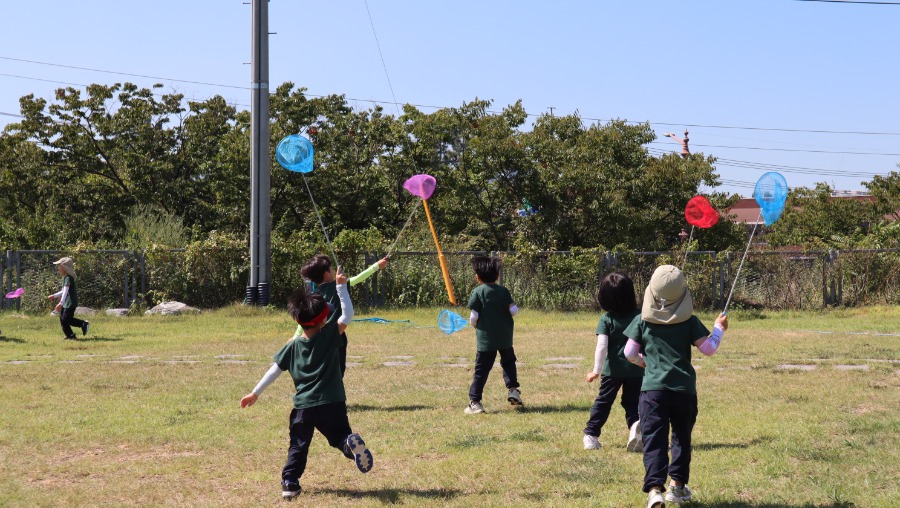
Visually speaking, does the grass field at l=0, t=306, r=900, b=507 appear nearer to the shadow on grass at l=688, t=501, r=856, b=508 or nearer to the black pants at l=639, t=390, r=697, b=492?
the shadow on grass at l=688, t=501, r=856, b=508

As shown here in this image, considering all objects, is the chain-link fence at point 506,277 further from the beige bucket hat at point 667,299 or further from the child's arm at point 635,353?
the beige bucket hat at point 667,299

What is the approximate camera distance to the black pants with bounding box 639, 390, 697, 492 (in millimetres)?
5555

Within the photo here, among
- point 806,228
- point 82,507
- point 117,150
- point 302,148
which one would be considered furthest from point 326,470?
point 806,228

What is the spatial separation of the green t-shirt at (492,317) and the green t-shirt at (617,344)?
1.81 m

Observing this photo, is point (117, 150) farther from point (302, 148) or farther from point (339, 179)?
point (302, 148)

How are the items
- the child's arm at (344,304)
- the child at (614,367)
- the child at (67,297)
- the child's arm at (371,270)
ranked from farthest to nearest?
the child at (67,297)
the child's arm at (371,270)
the child at (614,367)
the child's arm at (344,304)

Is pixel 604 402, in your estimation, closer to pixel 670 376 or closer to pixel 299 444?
pixel 670 376

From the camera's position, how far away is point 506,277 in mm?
22266

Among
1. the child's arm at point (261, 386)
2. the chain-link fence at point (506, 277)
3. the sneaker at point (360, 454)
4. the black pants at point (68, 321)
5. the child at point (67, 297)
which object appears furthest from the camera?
the chain-link fence at point (506, 277)

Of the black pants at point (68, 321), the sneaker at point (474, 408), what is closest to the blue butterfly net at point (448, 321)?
the sneaker at point (474, 408)

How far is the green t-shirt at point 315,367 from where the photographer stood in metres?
6.03

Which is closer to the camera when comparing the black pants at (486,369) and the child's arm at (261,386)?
the child's arm at (261,386)

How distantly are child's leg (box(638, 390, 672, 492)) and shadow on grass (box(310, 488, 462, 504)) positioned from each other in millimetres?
1250

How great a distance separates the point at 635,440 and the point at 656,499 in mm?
1678
